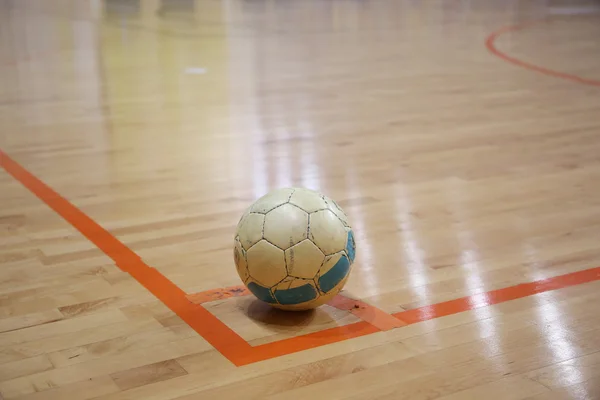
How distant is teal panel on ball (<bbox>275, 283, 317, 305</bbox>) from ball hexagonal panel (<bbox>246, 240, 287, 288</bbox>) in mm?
51

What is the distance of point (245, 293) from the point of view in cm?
330

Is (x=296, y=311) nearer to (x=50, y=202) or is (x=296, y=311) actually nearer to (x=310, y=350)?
(x=310, y=350)

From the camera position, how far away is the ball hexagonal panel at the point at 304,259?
293cm

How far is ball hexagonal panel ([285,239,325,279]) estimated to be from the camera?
2.93 meters

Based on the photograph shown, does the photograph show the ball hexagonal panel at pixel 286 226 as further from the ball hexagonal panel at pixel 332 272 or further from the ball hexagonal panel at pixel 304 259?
the ball hexagonal panel at pixel 332 272

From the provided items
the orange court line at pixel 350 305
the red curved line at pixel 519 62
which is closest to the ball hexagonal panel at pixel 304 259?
the orange court line at pixel 350 305

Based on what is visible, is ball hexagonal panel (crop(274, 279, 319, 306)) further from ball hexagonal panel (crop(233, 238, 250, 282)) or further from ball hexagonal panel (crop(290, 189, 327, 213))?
ball hexagonal panel (crop(290, 189, 327, 213))

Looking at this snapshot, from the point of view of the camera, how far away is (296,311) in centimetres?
312

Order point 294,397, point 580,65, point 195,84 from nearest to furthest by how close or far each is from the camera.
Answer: point 294,397, point 195,84, point 580,65

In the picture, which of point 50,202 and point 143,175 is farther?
point 143,175

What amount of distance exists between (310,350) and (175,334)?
48 centimetres

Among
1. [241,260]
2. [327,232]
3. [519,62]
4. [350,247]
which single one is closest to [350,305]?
[350,247]

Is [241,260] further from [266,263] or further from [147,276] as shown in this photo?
[147,276]

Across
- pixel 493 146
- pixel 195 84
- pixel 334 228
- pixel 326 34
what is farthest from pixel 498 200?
pixel 326 34
